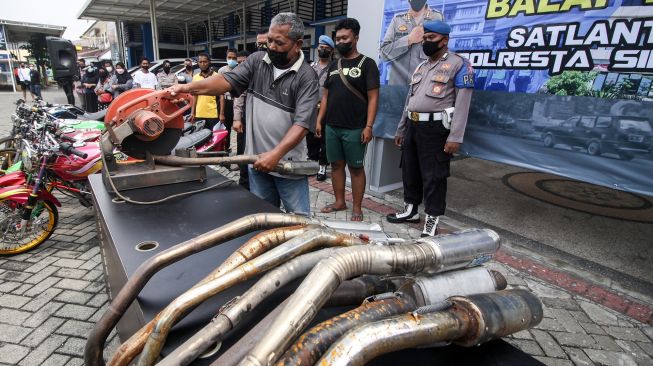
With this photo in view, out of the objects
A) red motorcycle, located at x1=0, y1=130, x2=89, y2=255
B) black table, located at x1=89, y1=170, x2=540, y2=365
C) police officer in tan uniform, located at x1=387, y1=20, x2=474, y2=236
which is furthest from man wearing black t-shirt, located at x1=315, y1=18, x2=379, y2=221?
Answer: red motorcycle, located at x1=0, y1=130, x2=89, y2=255

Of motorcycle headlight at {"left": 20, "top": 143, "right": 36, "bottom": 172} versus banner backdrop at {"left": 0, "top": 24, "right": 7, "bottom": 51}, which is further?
banner backdrop at {"left": 0, "top": 24, "right": 7, "bottom": 51}

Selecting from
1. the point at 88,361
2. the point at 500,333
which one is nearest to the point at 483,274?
the point at 500,333

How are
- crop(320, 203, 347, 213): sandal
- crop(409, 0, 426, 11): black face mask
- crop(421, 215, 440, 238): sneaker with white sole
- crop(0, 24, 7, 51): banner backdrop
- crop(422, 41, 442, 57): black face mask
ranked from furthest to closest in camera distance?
crop(0, 24, 7, 51): banner backdrop < crop(320, 203, 347, 213): sandal < crop(409, 0, 426, 11): black face mask < crop(421, 215, 440, 238): sneaker with white sole < crop(422, 41, 442, 57): black face mask

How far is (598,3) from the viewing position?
2.62 metres

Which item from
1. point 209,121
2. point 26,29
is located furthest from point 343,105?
point 26,29

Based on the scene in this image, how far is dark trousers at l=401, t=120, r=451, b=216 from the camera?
10.6 feet

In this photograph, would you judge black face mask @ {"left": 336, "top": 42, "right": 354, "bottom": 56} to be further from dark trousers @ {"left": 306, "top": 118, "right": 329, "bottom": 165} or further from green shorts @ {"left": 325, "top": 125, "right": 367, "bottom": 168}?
dark trousers @ {"left": 306, "top": 118, "right": 329, "bottom": 165}

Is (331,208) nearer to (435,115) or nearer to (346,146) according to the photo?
(346,146)

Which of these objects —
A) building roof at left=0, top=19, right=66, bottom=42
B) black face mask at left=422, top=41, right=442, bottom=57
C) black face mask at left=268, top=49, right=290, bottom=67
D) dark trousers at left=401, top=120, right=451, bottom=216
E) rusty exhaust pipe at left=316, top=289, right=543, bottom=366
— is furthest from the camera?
building roof at left=0, top=19, right=66, bottom=42

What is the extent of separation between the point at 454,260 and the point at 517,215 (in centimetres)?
378

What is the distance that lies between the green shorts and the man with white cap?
1.08 metres

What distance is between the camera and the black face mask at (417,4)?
3.74m

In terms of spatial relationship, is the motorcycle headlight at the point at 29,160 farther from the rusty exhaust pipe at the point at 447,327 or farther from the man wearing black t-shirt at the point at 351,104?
the rusty exhaust pipe at the point at 447,327

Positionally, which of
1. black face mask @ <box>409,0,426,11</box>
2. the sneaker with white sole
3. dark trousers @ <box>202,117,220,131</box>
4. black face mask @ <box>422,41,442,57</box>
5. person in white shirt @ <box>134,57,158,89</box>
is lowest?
the sneaker with white sole
